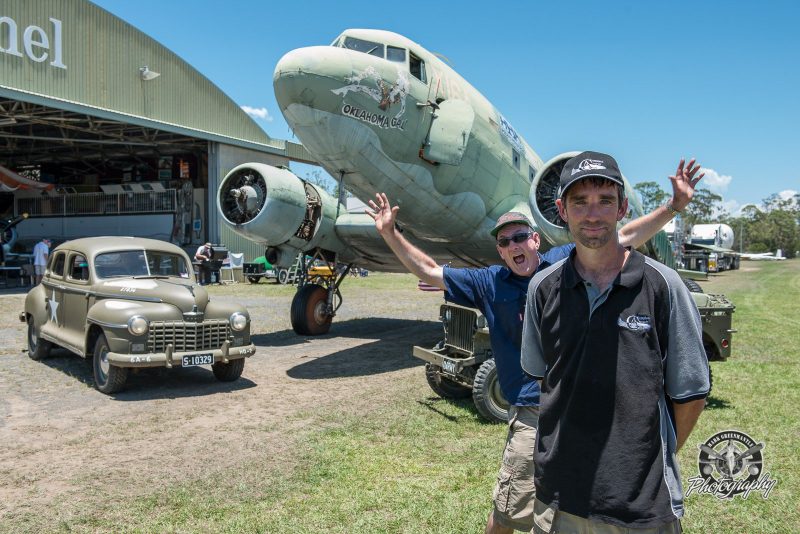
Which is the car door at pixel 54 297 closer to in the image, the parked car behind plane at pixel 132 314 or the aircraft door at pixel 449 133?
the parked car behind plane at pixel 132 314

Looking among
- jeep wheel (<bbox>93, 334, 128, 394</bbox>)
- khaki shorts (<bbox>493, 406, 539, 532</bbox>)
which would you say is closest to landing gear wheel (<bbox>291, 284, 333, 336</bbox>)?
jeep wheel (<bbox>93, 334, 128, 394</bbox>)

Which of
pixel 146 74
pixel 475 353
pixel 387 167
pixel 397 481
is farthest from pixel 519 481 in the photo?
pixel 146 74

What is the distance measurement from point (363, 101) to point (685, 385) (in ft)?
23.5

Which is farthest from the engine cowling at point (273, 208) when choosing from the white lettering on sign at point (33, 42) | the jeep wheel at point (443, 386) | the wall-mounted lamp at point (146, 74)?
the wall-mounted lamp at point (146, 74)

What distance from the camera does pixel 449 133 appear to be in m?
9.52

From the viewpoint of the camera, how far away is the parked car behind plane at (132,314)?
723 cm

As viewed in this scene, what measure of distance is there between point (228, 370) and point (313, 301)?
472 cm

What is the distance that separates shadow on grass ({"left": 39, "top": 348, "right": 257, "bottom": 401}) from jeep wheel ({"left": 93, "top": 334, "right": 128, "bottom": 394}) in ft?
0.39

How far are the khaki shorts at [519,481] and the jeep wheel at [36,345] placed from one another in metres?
8.61

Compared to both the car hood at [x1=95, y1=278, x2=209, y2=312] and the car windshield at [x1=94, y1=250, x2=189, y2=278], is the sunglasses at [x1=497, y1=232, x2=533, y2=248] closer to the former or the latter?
the car hood at [x1=95, y1=278, x2=209, y2=312]

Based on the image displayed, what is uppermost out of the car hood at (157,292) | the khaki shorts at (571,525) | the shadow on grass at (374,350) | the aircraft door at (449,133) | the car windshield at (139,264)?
the aircraft door at (449,133)

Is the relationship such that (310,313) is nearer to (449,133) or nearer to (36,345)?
(36,345)

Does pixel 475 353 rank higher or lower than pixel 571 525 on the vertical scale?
lower

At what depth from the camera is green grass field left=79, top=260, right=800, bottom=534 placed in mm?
4102
